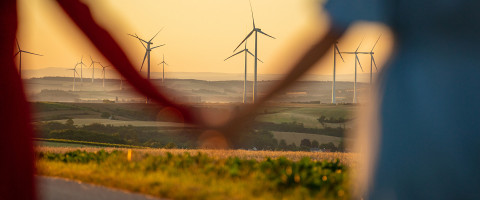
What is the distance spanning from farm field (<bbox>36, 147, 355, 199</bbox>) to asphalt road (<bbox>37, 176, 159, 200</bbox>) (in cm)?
22

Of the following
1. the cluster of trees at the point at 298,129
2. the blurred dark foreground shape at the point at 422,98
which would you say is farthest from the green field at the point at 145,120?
the blurred dark foreground shape at the point at 422,98

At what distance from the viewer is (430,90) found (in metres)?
4.39

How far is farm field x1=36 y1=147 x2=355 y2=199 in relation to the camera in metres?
7.55

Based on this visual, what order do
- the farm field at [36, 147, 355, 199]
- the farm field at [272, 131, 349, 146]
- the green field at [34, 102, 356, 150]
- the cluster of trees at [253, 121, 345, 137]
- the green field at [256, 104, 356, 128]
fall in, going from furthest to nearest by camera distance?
1. the green field at [256, 104, 356, 128]
2. the cluster of trees at [253, 121, 345, 137]
3. the green field at [34, 102, 356, 150]
4. the farm field at [272, 131, 349, 146]
5. the farm field at [36, 147, 355, 199]

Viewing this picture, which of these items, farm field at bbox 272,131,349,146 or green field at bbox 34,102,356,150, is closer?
farm field at bbox 272,131,349,146

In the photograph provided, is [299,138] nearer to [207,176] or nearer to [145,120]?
[145,120]

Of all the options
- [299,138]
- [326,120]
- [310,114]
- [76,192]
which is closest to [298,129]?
[326,120]

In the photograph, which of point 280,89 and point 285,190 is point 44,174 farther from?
point 280,89

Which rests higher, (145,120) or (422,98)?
(422,98)

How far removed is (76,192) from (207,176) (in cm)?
A: 213

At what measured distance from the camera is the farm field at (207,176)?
24.8ft

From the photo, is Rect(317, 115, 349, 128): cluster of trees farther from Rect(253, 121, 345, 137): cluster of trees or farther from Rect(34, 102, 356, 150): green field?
Rect(253, 121, 345, 137): cluster of trees

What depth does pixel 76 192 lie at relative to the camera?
8.56 m

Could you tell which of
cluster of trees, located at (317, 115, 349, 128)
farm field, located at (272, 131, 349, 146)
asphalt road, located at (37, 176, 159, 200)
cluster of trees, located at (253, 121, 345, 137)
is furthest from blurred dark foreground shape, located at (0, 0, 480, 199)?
cluster of trees, located at (317, 115, 349, 128)
